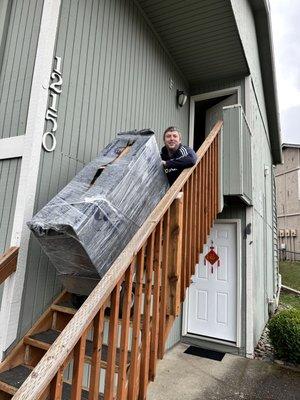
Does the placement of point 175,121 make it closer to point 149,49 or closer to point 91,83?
point 149,49

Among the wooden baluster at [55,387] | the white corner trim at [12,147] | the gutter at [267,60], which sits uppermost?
the gutter at [267,60]

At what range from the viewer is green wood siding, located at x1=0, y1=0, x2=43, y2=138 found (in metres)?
2.56

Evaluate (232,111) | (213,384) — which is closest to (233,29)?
(232,111)

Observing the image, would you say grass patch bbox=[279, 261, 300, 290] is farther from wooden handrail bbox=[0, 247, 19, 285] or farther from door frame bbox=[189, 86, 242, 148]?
wooden handrail bbox=[0, 247, 19, 285]

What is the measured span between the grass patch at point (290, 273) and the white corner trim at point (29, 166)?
1152cm

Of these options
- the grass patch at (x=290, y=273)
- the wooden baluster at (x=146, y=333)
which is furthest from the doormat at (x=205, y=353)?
the grass patch at (x=290, y=273)

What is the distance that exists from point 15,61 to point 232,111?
3127 mm

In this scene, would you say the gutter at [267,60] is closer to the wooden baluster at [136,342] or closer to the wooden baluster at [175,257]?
the wooden baluster at [175,257]

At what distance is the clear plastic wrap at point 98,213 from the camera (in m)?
1.80

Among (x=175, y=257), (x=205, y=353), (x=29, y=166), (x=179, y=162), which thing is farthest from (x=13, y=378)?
(x=205, y=353)

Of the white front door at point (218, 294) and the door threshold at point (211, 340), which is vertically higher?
the white front door at point (218, 294)

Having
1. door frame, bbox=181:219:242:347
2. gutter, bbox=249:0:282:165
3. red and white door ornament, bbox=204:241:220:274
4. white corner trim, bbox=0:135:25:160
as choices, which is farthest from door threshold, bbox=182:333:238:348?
gutter, bbox=249:0:282:165

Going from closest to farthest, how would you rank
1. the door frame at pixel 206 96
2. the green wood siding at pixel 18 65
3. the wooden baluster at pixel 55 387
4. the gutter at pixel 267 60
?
the wooden baluster at pixel 55 387 < the green wood siding at pixel 18 65 < the door frame at pixel 206 96 < the gutter at pixel 267 60

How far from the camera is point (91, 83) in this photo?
2990mm
